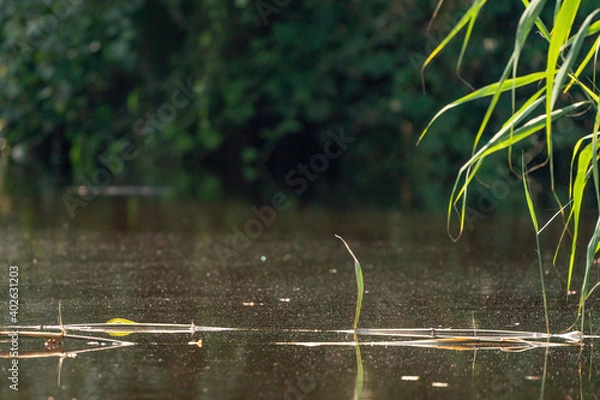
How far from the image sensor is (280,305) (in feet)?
12.3

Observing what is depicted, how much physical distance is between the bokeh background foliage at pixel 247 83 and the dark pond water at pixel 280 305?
4143 millimetres

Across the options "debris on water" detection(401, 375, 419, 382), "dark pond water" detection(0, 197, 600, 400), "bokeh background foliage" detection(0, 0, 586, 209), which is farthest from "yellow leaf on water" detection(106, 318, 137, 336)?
"bokeh background foliage" detection(0, 0, 586, 209)

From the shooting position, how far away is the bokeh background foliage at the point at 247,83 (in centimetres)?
1091

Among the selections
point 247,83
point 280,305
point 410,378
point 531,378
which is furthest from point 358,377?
point 247,83

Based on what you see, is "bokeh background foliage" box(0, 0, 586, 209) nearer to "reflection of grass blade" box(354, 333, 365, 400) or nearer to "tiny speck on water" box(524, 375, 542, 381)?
"reflection of grass blade" box(354, 333, 365, 400)

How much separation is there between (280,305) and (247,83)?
8.14m

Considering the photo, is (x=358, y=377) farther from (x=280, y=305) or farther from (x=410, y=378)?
(x=280, y=305)

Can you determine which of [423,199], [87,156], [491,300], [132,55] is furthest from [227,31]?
[491,300]

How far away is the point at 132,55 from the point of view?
12.1m

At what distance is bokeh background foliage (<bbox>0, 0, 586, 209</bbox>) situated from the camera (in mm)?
10906

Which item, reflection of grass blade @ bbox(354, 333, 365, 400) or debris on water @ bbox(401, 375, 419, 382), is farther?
debris on water @ bbox(401, 375, 419, 382)

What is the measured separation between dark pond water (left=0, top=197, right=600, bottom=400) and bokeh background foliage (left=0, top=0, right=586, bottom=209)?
4.14m

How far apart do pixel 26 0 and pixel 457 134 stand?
14.0 ft

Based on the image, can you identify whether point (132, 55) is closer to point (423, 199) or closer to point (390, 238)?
point (423, 199)
